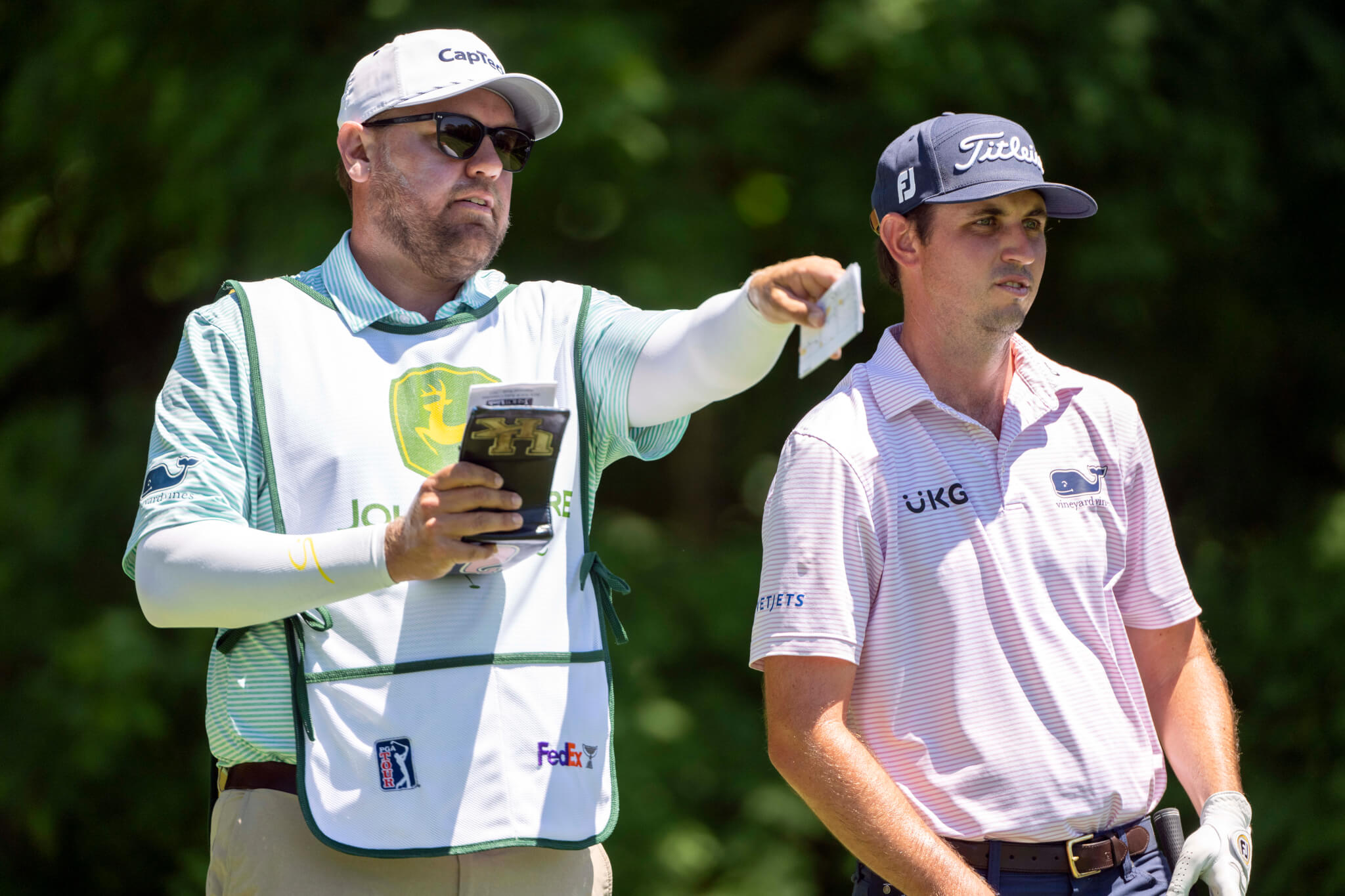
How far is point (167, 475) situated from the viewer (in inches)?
87.0

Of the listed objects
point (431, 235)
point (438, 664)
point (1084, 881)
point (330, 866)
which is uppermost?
point (431, 235)

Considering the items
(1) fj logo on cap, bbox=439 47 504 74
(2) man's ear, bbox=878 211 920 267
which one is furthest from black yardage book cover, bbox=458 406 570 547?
(2) man's ear, bbox=878 211 920 267

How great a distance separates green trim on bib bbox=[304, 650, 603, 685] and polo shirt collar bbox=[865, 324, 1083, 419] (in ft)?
2.46

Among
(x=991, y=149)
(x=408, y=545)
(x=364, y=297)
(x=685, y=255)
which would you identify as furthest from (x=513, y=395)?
(x=685, y=255)

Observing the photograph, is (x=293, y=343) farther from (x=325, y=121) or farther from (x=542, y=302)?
(x=325, y=121)

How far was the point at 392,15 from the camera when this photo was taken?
19.9 feet

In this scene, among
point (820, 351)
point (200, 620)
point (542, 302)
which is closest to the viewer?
point (820, 351)

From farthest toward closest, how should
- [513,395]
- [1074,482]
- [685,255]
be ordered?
1. [685,255]
2. [1074,482]
3. [513,395]

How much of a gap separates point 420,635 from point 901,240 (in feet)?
3.78

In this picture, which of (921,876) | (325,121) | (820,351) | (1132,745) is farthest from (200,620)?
(325,121)

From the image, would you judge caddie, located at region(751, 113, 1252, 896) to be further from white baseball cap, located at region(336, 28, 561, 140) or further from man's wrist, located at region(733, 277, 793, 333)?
white baseball cap, located at region(336, 28, 561, 140)

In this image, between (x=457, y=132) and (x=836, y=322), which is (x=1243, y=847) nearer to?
(x=836, y=322)

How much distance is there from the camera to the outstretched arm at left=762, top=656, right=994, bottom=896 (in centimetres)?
224

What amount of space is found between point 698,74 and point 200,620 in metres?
5.08
